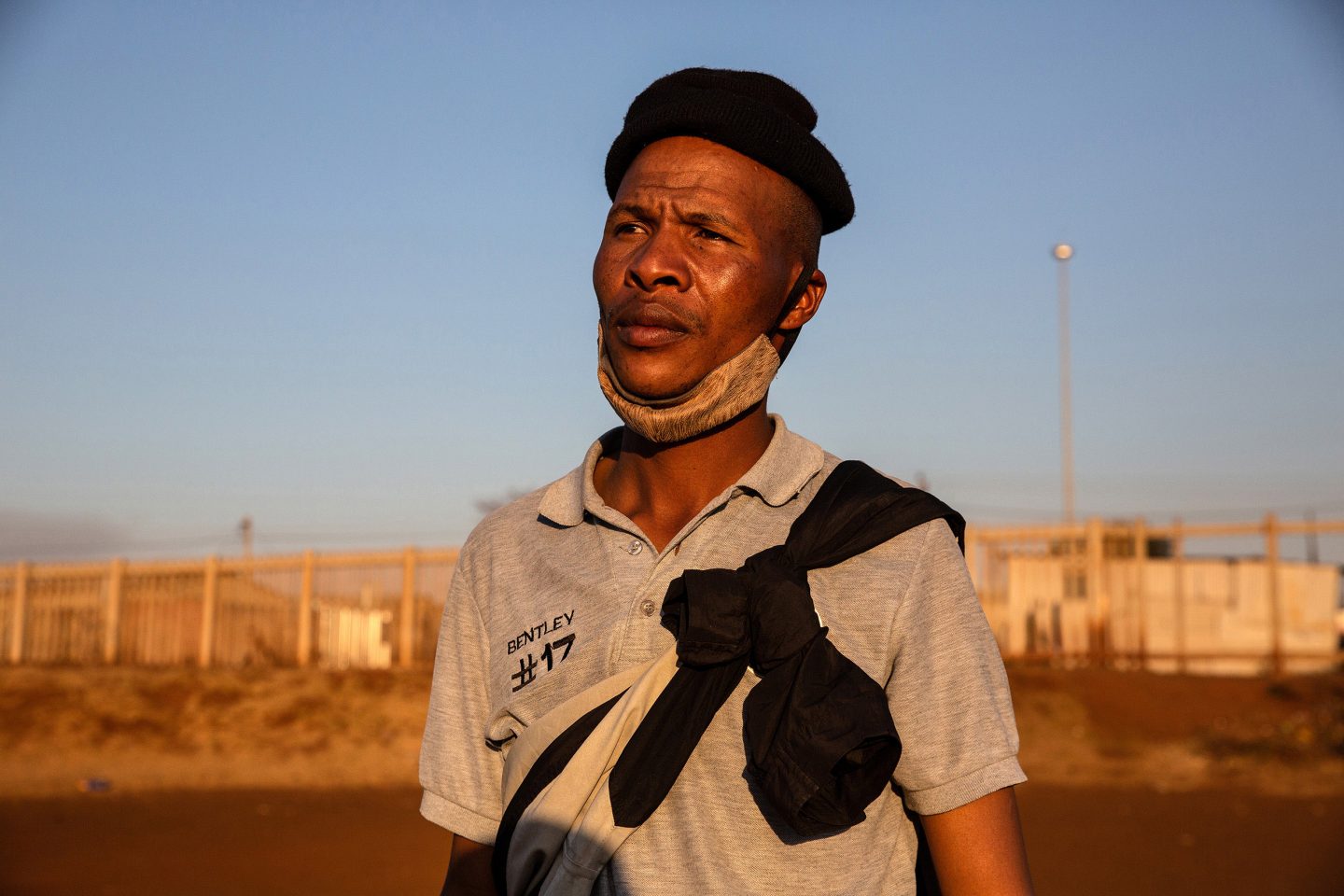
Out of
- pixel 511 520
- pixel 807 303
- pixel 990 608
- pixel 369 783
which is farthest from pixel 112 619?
pixel 807 303

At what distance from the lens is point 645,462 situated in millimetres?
2354

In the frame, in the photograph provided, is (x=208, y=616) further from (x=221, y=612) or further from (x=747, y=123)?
(x=747, y=123)

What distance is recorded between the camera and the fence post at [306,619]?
20688 mm

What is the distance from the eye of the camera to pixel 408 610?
67.0ft

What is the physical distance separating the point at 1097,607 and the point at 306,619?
486 inches

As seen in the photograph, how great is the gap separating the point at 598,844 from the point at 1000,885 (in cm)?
59

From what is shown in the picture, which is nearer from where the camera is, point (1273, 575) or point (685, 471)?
point (685, 471)

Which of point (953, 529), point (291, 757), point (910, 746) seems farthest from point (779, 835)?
point (291, 757)

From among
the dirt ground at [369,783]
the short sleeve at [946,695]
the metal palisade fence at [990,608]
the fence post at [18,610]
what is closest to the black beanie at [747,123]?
the short sleeve at [946,695]

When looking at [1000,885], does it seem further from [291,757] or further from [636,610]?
[291,757]

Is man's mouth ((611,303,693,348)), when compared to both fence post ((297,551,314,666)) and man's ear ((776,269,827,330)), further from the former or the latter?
fence post ((297,551,314,666))

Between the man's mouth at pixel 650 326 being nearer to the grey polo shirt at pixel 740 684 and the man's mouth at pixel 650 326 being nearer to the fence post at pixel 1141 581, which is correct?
the grey polo shirt at pixel 740 684

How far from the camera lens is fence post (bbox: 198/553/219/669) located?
69.1 ft

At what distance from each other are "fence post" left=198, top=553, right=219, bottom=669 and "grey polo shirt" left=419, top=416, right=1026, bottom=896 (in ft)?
66.0
